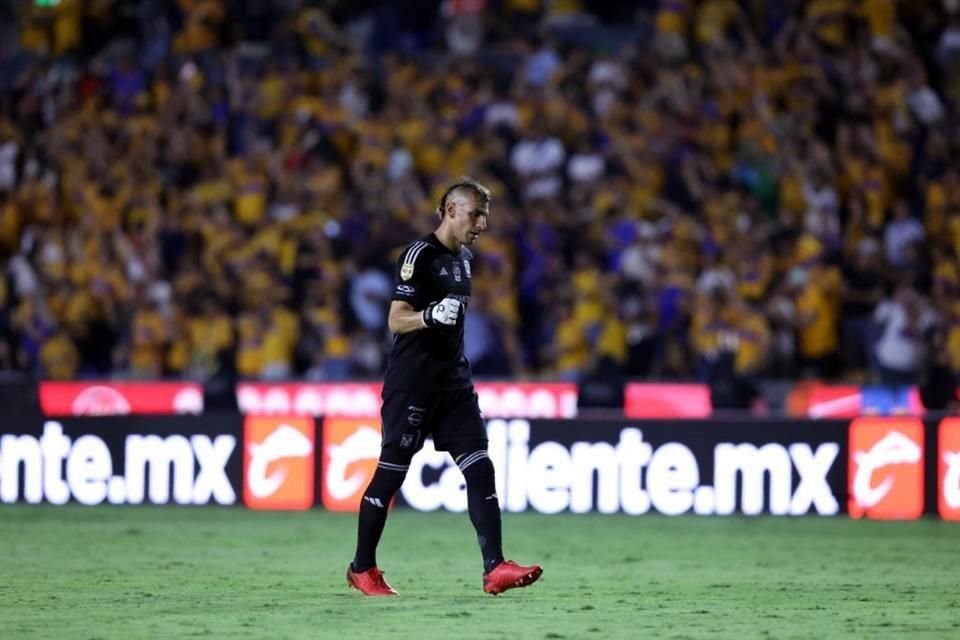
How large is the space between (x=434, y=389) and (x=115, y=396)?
10.7m

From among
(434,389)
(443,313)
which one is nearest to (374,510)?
(434,389)

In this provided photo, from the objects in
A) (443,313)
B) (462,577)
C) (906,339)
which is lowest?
(462,577)

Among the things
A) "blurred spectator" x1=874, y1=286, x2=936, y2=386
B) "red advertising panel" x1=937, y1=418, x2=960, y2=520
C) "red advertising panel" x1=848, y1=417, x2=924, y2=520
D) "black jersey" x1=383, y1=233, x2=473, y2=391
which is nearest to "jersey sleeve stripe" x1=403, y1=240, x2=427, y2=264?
"black jersey" x1=383, y1=233, x2=473, y2=391

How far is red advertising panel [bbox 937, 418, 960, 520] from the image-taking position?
15.0 m

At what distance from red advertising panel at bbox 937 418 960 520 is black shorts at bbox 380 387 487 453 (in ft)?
22.0

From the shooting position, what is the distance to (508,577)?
9.15m

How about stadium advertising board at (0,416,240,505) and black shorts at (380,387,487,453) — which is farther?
stadium advertising board at (0,416,240,505)

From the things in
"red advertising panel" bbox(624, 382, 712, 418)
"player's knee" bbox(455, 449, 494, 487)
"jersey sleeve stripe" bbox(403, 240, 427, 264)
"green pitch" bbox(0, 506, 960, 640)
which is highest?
"jersey sleeve stripe" bbox(403, 240, 427, 264)

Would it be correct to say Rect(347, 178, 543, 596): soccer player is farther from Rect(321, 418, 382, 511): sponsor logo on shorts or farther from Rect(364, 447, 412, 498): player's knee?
Rect(321, 418, 382, 511): sponsor logo on shorts

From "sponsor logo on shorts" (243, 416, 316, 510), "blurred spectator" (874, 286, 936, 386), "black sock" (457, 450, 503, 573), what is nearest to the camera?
"black sock" (457, 450, 503, 573)

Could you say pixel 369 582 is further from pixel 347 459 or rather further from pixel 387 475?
pixel 347 459

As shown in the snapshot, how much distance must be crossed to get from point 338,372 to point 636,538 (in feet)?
21.8

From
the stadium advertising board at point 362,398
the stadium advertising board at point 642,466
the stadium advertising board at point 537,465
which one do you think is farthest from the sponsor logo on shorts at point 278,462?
the stadium advertising board at point 362,398

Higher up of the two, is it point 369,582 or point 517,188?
point 517,188
